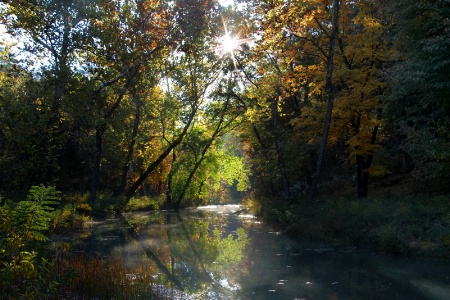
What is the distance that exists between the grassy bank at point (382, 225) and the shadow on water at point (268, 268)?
0.72 metres

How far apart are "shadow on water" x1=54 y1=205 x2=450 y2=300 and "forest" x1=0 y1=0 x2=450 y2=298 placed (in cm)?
388

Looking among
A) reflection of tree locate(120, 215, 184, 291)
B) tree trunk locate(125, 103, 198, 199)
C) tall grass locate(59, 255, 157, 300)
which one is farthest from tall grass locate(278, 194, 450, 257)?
tree trunk locate(125, 103, 198, 199)

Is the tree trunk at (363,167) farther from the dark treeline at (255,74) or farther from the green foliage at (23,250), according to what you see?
the green foliage at (23,250)

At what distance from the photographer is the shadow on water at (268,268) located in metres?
9.79

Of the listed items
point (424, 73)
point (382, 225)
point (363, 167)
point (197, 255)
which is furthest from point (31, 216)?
point (363, 167)

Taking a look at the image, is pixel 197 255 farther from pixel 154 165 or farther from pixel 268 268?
pixel 154 165

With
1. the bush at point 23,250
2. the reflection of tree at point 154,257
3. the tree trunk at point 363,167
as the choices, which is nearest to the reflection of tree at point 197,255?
the reflection of tree at point 154,257

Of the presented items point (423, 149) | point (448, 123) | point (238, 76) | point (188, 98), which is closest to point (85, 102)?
point (423, 149)

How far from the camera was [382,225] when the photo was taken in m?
15.4

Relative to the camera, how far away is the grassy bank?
13.6m

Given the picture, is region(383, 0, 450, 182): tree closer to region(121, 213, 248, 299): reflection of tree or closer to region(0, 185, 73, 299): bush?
region(121, 213, 248, 299): reflection of tree

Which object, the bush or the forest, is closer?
the bush

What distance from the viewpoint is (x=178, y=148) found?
46906 millimetres

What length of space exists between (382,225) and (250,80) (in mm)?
17581
